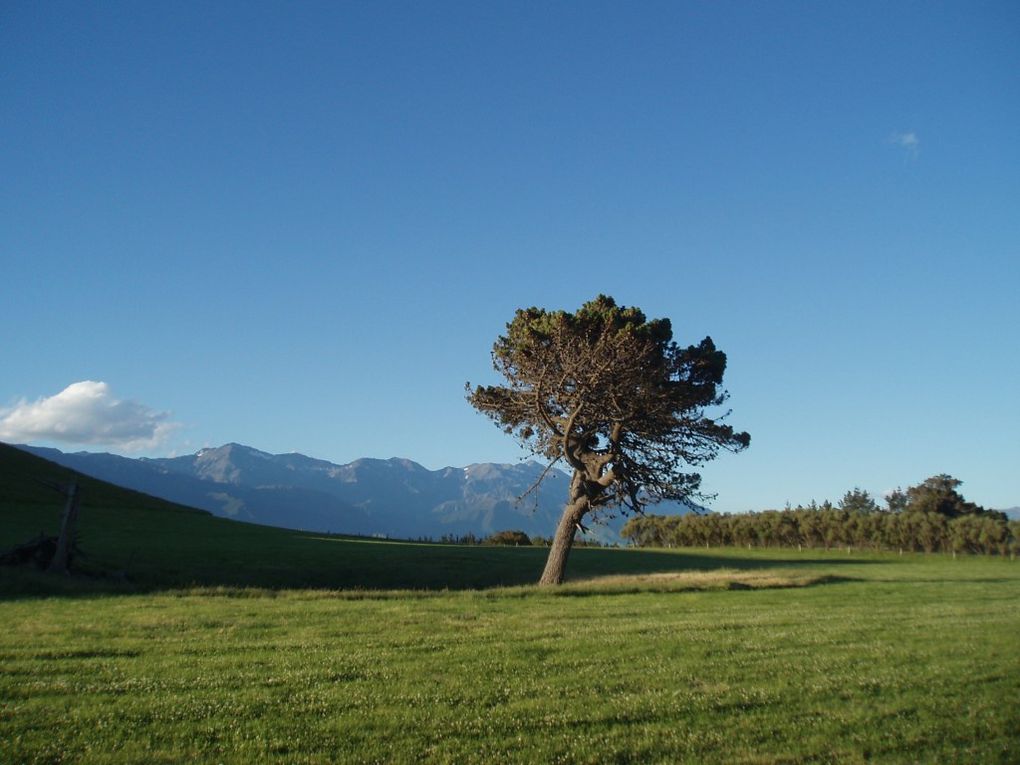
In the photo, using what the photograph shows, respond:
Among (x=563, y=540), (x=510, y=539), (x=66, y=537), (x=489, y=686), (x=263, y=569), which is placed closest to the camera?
(x=489, y=686)

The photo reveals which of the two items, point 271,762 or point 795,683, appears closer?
point 271,762

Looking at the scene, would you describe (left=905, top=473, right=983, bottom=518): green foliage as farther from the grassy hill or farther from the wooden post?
the wooden post

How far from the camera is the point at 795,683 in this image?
12.0 meters

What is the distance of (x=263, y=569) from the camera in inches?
1489

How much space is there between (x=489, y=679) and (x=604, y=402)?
73.4 ft

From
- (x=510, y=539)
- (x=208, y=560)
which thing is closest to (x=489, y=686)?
(x=208, y=560)

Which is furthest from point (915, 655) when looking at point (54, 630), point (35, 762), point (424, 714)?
point (54, 630)

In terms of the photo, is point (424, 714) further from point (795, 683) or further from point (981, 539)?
point (981, 539)

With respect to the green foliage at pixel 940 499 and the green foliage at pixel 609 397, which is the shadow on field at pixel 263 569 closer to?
the green foliage at pixel 609 397

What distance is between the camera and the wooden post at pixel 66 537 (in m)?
27.6

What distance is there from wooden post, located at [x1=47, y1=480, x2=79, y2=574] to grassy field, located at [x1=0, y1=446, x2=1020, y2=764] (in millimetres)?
2644

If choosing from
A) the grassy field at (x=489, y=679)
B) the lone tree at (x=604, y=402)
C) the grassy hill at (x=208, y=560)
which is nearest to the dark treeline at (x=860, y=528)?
the grassy hill at (x=208, y=560)

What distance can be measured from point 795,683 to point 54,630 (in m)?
→ 15.0

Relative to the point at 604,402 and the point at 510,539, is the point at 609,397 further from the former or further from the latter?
the point at 510,539
